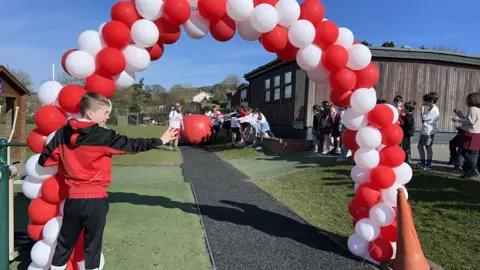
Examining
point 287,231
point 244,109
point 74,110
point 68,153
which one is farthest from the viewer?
point 244,109

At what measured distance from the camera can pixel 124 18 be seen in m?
3.88

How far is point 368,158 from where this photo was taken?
13.7ft

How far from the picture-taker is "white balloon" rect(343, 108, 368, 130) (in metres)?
4.28

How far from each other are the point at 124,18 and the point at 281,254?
10.9 ft

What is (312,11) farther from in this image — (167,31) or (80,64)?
(80,64)

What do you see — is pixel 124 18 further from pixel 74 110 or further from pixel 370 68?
pixel 370 68

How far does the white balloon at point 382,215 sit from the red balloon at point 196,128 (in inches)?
522

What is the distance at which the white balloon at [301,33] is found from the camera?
163 inches

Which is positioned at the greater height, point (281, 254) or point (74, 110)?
point (74, 110)

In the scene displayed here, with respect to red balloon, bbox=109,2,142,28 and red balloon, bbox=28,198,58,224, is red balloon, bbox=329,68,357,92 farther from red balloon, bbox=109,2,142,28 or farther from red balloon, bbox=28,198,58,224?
red balloon, bbox=28,198,58,224

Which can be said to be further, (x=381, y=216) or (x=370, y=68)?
(x=370, y=68)

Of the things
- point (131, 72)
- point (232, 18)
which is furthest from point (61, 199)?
point (232, 18)

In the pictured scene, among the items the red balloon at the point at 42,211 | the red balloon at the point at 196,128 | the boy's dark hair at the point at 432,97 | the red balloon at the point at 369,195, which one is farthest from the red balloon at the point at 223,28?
the red balloon at the point at 196,128

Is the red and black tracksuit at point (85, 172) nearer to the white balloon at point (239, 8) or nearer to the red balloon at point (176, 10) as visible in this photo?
the red balloon at point (176, 10)
